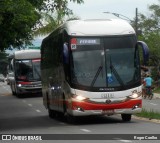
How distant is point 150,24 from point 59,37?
2423 inches

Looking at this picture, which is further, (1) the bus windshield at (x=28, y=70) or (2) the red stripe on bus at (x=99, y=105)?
(1) the bus windshield at (x=28, y=70)

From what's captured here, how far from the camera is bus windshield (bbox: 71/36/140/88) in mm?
21719

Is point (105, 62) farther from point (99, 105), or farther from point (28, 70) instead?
point (28, 70)

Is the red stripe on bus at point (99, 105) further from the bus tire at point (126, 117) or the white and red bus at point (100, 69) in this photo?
the bus tire at point (126, 117)

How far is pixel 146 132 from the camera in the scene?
18172mm

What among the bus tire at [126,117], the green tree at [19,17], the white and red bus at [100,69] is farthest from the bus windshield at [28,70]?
the white and red bus at [100,69]

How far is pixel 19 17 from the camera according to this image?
24438mm

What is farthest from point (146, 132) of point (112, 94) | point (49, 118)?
point (49, 118)

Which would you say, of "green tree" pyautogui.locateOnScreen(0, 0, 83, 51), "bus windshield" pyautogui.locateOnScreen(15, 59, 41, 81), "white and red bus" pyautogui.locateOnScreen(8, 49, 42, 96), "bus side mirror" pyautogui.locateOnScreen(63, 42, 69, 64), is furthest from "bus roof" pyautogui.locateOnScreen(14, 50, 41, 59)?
"bus side mirror" pyautogui.locateOnScreen(63, 42, 69, 64)

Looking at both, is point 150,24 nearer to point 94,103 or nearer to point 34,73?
point 34,73

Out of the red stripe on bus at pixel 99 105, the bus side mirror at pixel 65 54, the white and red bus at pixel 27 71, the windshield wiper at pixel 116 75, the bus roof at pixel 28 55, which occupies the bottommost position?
the white and red bus at pixel 27 71

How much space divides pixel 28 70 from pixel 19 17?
22075 mm

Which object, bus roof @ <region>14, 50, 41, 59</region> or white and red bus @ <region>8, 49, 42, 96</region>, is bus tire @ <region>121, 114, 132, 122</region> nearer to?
white and red bus @ <region>8, 49, 42, 96</region>

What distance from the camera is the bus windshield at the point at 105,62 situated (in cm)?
2172
